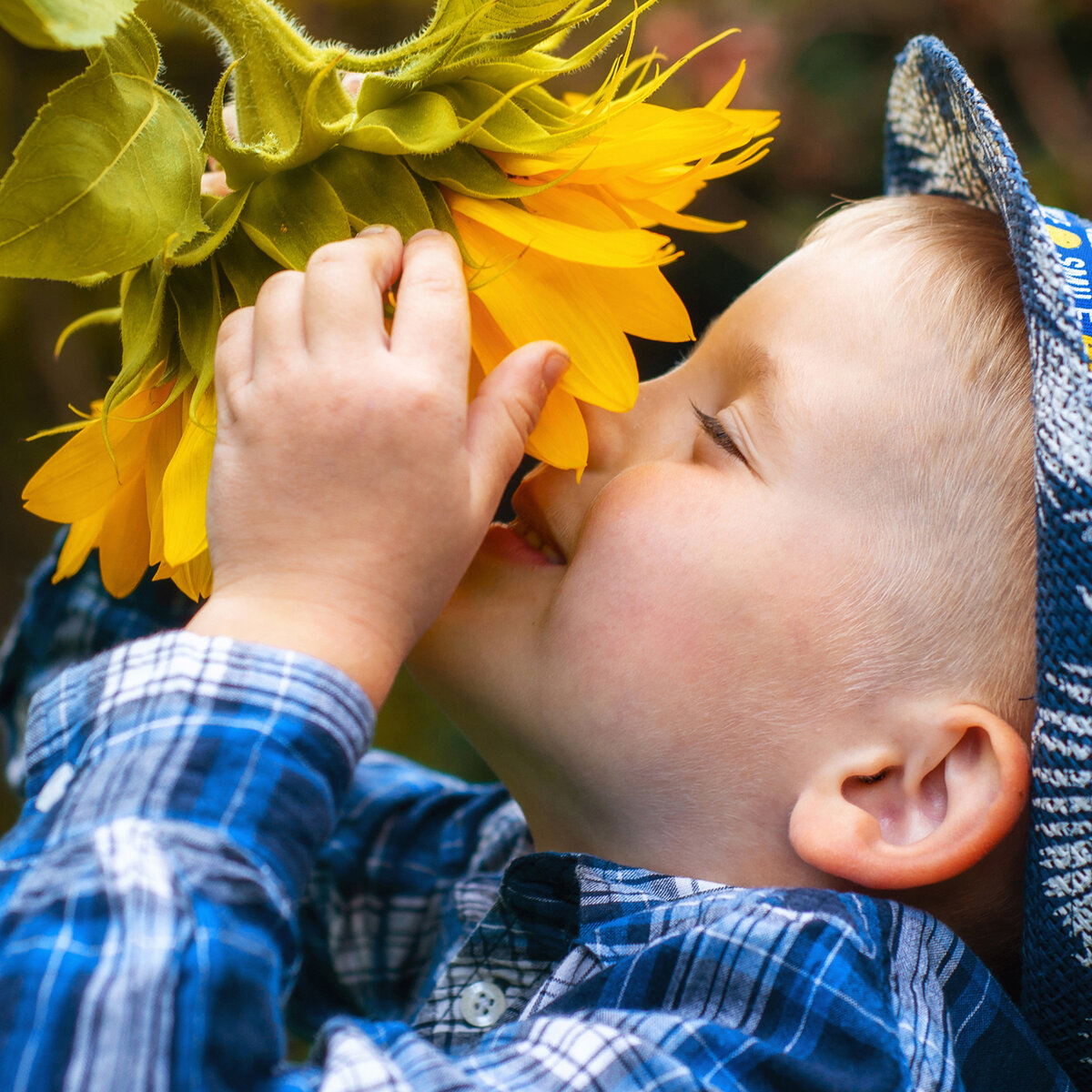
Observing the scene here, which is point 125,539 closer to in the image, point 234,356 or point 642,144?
point 234,356

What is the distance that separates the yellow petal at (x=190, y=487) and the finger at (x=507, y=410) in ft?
0.56

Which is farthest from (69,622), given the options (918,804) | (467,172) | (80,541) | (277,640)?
(918,804)

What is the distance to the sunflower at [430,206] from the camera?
708mm

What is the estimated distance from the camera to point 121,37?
2.18ft

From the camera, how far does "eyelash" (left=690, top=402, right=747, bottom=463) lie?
0.90 meters

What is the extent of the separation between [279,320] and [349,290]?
5 centimetres

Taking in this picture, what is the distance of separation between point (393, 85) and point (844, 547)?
44cm

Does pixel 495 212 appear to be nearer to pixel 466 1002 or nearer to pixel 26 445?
pixel 466 1002

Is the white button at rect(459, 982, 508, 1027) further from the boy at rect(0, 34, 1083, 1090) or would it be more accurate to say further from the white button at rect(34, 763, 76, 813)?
the white button at rect(34, 763, 76, 813)

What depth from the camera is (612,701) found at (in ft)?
2.82


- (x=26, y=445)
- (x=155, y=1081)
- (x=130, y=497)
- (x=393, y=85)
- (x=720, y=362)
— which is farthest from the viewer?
(x=26, y=445)

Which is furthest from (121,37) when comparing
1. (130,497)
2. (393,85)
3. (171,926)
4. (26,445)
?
(26,445)

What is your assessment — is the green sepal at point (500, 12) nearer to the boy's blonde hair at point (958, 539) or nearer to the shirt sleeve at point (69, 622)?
the boy's blonde hair at point (958, 539)

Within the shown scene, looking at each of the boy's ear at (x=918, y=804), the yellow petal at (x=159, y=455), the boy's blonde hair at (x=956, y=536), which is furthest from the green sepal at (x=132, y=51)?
the boy's ear at (x=918, y=804)
